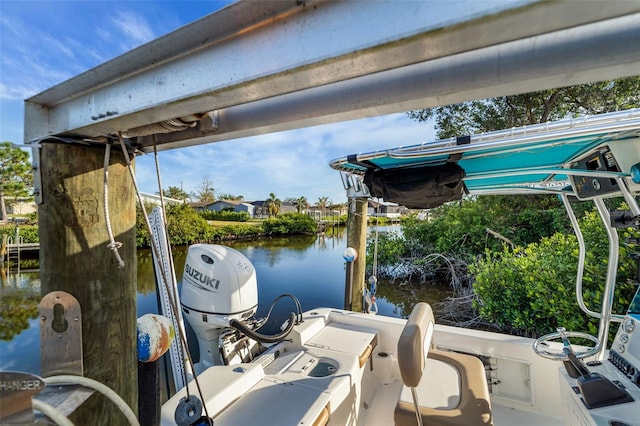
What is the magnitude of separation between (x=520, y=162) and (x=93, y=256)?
2.30 metres

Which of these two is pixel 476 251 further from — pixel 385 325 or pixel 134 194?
pixel 134 194

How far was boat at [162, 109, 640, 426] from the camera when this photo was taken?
1372 mm

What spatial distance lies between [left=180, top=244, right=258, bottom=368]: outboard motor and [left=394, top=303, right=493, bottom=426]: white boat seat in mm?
1270

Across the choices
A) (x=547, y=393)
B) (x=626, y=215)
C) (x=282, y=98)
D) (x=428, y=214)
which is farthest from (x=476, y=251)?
(x=282, y=98)

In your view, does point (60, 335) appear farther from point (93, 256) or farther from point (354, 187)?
point (354, 187)

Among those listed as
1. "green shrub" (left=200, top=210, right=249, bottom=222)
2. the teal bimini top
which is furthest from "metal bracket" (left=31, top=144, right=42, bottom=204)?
"green shrub" (left=200, top=210, right=249, bottom=222)

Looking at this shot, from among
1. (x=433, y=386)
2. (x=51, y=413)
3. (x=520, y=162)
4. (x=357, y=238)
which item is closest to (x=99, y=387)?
(x=51, y=413)

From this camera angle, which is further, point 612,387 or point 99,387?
point 612,387

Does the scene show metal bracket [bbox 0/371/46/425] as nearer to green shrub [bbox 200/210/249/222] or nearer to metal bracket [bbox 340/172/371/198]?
metal bracket [bbox 340/172/371/198]

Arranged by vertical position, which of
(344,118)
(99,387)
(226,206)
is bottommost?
(99,387)

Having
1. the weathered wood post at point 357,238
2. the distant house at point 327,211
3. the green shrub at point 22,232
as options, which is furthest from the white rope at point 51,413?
the distant house at point 327,211

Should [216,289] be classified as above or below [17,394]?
below

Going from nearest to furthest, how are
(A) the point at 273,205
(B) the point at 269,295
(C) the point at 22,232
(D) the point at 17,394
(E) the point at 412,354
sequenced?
(D) the point at 17,394, (E) the point at 412,354, (B) the point at 269,295, (C) the point at 22,232, (A) the point at 273,205

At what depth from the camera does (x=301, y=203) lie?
46.3 meters
